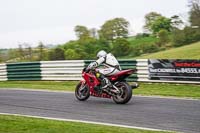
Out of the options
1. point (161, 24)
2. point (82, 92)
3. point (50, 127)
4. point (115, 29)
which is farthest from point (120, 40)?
point (50, 127)

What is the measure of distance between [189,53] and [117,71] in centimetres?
3418

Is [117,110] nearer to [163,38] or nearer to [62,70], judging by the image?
[62,70]

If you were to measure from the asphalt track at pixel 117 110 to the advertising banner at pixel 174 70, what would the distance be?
355 centimetres

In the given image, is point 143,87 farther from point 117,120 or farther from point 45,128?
point 45,128

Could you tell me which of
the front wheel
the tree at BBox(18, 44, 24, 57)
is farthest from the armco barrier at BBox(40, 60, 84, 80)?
the tree at BBox(18, 44, 24, 57)

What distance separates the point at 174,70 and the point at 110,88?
510cm

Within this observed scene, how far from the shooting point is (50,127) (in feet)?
27.0

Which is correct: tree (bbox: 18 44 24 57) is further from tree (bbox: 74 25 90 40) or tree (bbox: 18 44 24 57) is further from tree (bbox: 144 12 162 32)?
tree (bbox: 144 12 162 32)

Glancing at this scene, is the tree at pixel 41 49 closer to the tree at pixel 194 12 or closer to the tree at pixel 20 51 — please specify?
the tree at pixel 20 51

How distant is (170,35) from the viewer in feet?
209

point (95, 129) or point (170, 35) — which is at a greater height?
point (170, 35)

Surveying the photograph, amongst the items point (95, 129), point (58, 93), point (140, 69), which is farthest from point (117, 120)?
point (140, 69)

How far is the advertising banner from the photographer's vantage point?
15.9 meters

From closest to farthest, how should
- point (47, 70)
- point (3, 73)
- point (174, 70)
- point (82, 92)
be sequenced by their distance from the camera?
point (82, 92) < point (174, 70) < point (47, 70) < point (3, 73)
